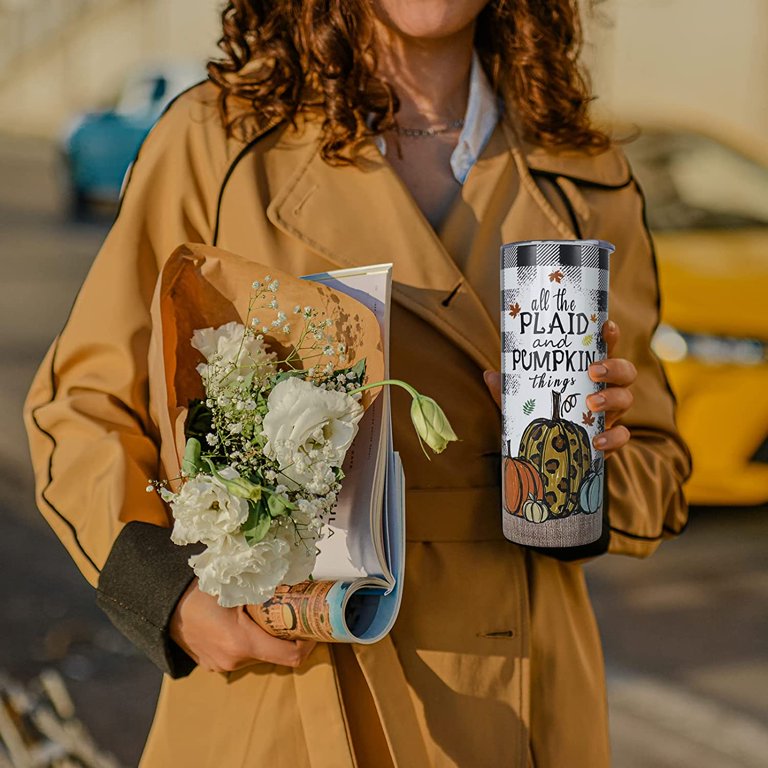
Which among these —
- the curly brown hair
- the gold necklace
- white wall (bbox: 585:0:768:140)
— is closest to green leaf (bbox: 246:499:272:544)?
the curly brown hair

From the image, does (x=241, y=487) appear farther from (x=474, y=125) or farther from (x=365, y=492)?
(x=474, y=125)

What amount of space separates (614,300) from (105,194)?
38.2ft

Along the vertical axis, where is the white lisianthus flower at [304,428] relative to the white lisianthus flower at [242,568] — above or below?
above

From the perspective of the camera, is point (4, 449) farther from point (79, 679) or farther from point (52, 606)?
point (79, 679)

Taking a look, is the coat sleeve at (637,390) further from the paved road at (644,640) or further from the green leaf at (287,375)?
the paved road at (644,640)

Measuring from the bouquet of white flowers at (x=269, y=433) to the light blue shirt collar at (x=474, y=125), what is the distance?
544 millimetres

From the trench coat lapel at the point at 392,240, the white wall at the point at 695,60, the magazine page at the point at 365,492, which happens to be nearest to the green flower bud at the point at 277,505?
the magazine page at the point at 365,492

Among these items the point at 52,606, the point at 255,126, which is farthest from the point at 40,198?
the point at 255,126

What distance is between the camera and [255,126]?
189 cm

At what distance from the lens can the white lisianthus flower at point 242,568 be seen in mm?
1385

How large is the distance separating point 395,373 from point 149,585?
474mm

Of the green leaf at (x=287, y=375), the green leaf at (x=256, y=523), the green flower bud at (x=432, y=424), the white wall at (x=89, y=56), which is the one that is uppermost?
the green leaf at (x=287, y=375)

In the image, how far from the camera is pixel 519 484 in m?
1.57

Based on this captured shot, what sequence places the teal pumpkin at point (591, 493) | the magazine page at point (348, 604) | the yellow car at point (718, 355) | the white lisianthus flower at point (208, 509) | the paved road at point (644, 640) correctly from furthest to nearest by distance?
the yellow car at point (718, 355), the paved road at point (644, 640), the teal pumpkin at point (591, 493), the magazine page at point (348, 604), the white lisianthus flower at point (208, 509)
